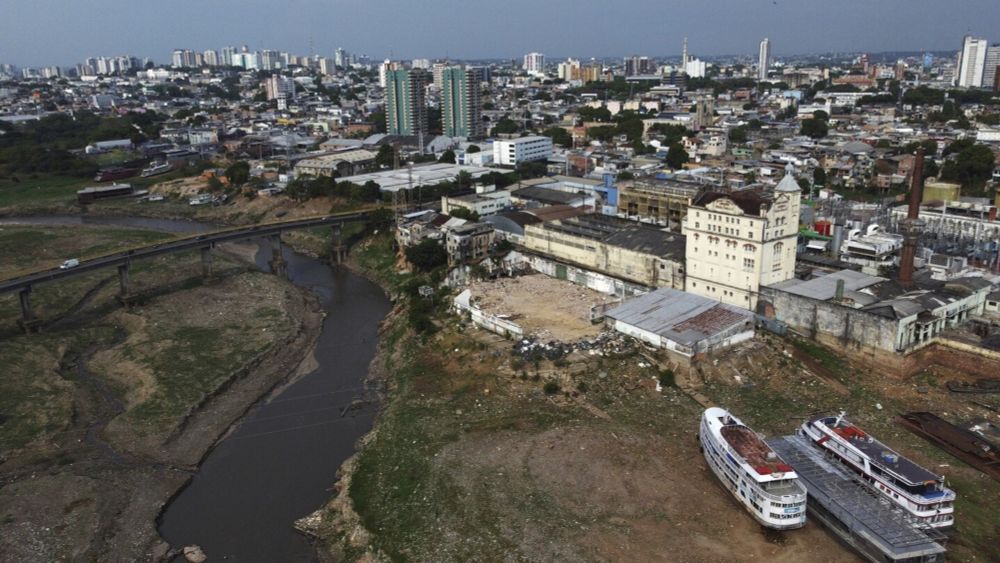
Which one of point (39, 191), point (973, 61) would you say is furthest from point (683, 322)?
point (973, 61)

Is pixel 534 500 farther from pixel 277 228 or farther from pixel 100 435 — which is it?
pixel 277 228

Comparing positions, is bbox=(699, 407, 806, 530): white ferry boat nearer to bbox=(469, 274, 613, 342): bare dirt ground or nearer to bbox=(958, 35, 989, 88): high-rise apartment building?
bbox=(469, 274, 613, 342): bare dirt ground

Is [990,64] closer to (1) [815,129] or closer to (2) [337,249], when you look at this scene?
(1) [815,129]

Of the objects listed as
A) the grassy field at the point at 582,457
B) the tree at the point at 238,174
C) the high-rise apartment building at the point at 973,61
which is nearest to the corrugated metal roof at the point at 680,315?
the grassy field at the point at 582,457

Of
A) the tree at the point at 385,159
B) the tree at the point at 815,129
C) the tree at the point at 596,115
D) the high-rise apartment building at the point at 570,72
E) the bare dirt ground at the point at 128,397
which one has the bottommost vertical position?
the bare dirt ground at the point at 128,397

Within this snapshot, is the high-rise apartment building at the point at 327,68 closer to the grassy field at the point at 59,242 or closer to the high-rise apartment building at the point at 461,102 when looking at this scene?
the high-rise apartment building at the point at 461,102

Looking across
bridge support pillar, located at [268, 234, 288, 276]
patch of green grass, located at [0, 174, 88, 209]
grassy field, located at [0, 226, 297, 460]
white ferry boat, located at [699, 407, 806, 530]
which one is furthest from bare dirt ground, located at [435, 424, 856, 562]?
patch of green grass, located at [0, 174, 88, 209]
